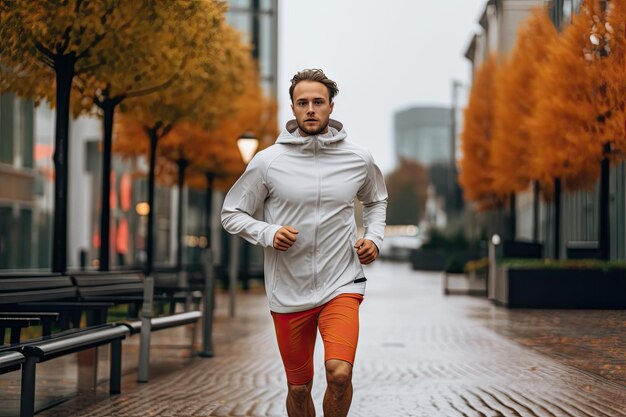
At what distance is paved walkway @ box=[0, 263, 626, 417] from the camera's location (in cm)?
897

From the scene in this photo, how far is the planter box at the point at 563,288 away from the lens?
72.4 feet

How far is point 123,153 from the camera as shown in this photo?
28.8m

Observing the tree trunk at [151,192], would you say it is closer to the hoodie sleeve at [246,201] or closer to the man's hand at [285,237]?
the hoodie sleeve at [246,201]

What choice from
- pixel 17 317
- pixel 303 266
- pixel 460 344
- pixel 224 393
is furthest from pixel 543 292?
pixel 303 266

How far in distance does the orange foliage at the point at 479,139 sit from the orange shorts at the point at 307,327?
41.8 metres

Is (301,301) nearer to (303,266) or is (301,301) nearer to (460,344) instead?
(303,266)

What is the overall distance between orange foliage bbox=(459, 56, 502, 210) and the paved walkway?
2744cm

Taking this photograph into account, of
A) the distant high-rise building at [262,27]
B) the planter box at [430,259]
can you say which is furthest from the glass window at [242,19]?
the planter box at [430,259]

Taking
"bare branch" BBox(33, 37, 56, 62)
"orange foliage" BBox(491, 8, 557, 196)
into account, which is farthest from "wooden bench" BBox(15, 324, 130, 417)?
"orange foliage" BBox(491, 8, 557, 196)

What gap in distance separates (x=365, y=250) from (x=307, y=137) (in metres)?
0.62

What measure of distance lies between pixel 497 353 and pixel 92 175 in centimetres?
3153

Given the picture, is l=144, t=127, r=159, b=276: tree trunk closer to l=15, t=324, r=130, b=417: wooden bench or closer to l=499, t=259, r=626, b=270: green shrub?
l=499, t=259, r=626, b=270: green shrub

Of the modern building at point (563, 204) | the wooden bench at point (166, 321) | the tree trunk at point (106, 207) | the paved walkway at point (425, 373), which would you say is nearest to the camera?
the paved walkway at point (425, 373)

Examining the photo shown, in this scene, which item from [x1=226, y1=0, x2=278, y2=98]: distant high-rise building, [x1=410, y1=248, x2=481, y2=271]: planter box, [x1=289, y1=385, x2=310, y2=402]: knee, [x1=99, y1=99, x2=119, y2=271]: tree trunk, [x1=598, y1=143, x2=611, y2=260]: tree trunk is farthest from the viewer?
[x1=410, y1=248, x2=481, y2=271]: planter box
